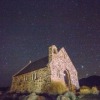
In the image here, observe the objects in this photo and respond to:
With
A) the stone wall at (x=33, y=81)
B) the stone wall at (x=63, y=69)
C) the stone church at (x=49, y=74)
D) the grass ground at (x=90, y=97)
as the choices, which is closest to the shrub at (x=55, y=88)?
the stone church at (x=49, y=74)

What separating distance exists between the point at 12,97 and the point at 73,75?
19.8 meters

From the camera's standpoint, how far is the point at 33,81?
50.1m

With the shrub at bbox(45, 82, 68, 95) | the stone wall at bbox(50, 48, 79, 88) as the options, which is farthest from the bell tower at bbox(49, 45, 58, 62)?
the shrub at bbox(45, 82, 68, 95)

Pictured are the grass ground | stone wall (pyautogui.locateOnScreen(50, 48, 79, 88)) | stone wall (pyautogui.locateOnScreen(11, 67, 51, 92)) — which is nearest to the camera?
the grass ground

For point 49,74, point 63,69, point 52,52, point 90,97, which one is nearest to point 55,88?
point 49,74

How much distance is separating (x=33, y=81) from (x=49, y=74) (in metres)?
5.80

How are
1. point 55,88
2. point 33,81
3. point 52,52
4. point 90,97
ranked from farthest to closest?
point 33,81 → point 52,52 → point 55,88 → point 90,97

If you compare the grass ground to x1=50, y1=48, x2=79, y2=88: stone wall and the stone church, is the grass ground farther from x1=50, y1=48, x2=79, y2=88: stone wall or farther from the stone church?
x1=50, y1=48, x2=79, y2=88: stone wall

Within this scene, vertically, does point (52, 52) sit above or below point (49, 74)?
above

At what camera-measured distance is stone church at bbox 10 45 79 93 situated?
4731 centimetres

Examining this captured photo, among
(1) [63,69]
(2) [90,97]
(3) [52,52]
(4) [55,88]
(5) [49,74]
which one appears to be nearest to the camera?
(2) [90,97]

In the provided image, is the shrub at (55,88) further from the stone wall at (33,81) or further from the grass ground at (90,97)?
the grass ground at (90,97)

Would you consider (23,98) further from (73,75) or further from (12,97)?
(73,75)

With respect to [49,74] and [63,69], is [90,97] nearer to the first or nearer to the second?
[49,74]
